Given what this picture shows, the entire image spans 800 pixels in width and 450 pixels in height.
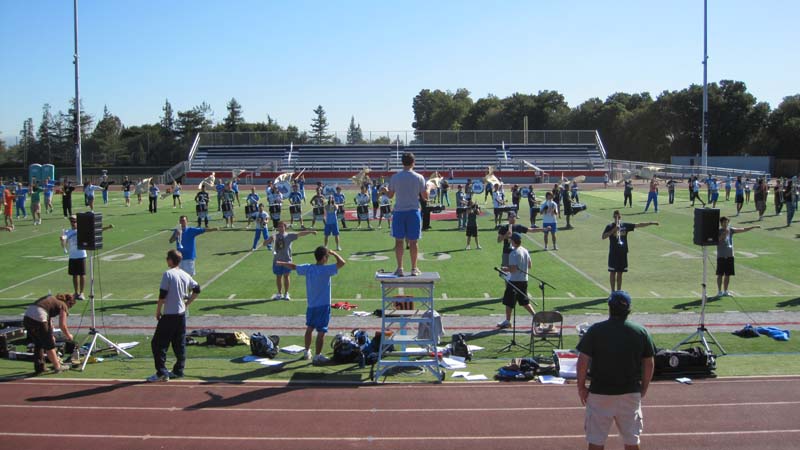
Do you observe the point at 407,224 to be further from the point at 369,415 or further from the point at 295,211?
the point at 295,211

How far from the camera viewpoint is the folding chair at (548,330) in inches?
494

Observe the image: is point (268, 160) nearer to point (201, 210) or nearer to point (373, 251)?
point (201, 210)

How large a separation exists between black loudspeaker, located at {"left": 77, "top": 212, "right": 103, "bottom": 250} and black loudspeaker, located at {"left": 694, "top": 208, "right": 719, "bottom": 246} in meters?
10.7

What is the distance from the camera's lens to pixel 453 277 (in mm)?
20312

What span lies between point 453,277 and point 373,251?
547cm

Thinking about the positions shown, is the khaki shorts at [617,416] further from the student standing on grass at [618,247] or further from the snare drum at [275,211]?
the snare drum at [275,211]

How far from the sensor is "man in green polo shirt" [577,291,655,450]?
668 cm

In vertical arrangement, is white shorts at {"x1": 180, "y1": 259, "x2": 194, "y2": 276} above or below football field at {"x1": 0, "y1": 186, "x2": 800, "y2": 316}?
above

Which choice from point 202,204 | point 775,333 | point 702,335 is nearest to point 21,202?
point 202,204

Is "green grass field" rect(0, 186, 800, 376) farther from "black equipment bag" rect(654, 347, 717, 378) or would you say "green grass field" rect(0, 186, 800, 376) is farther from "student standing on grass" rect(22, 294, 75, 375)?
"black equipment bag" rect(654, 347, 717, 378)

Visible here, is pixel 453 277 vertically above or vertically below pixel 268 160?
below

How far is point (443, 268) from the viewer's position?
71.3 feet

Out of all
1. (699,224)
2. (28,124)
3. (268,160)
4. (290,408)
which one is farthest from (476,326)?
(28,124)

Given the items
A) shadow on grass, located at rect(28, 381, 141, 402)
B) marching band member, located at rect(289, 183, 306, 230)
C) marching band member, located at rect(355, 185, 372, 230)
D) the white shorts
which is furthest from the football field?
shadow on grass, located at rect(28, 381, 141, 402)
